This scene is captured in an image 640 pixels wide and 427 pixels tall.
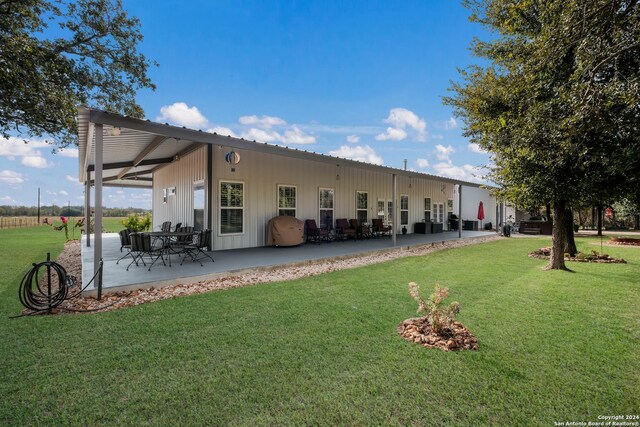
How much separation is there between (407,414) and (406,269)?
17.4 feet

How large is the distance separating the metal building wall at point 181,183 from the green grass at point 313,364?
17.7 ft

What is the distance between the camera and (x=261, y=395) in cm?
230

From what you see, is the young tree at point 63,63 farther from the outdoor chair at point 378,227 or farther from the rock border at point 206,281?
the outdoor chair at point 378,227

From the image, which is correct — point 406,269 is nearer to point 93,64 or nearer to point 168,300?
point 168,300

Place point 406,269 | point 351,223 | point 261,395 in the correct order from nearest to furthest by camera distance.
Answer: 1. point 261,395
2. point 406,269
3. point 351,223

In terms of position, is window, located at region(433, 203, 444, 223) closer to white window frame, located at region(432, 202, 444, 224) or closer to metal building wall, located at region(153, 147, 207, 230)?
white window frame, located at region(432, 202, 444, 224)

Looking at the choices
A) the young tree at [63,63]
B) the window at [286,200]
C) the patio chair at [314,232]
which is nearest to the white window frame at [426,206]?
the patio chair at [314,232]

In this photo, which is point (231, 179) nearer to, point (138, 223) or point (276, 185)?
point (276, 185)

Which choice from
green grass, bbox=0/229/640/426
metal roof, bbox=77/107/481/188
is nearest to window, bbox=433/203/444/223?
metal roof, bbox=77/107/481/188

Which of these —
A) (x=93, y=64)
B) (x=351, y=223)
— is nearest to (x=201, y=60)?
(x=93, y=64)

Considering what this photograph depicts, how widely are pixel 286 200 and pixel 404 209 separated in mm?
7259

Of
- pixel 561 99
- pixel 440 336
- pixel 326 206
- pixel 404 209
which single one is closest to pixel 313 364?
pixel 440 336

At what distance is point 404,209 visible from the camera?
15781 mm

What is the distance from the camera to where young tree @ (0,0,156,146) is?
7.82m
